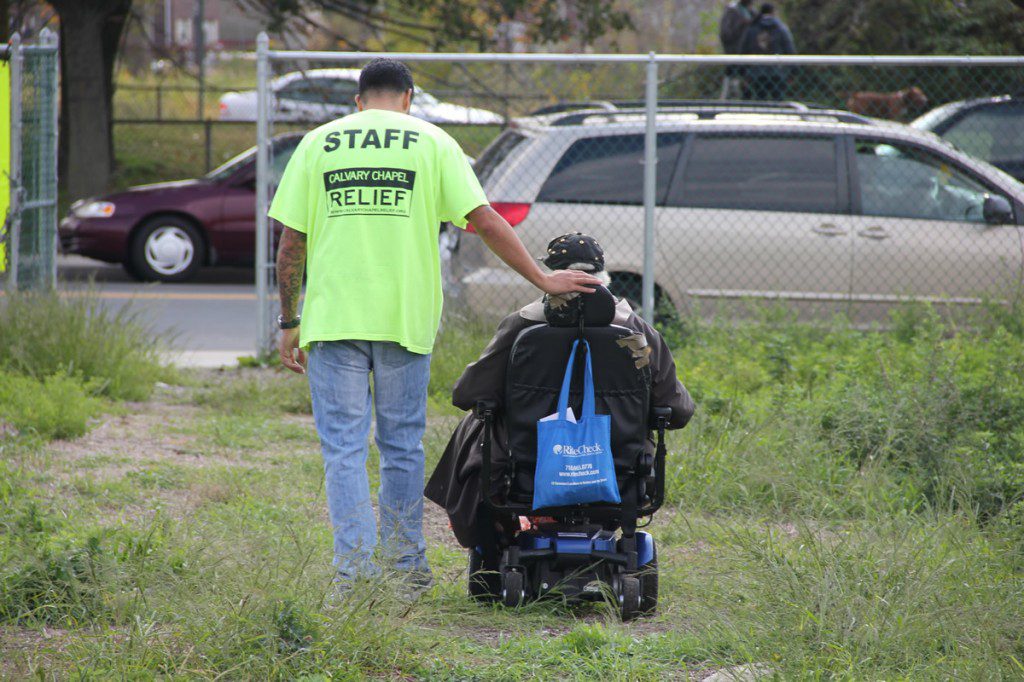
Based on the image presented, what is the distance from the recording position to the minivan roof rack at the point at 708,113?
8.32 m

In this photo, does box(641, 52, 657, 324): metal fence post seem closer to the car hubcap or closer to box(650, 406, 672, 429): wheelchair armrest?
box(650, 406, 672, 429): wheelchair armrest

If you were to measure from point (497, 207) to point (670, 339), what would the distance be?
1442 mm

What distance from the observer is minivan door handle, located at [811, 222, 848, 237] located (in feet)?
26.7

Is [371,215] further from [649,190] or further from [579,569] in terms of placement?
[649,190]

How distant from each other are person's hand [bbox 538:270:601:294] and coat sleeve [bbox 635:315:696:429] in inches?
11.1

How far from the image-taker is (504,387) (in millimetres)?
4023

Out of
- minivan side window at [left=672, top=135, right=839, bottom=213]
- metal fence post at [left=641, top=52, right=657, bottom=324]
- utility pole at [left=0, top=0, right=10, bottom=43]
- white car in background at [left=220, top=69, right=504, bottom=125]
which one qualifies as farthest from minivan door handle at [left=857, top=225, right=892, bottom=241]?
utility pole at [left=0, top=0, right=10, bottom=43]

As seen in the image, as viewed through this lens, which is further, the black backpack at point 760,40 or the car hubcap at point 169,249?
the car hubcap at point 169,249

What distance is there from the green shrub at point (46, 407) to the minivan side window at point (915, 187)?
17.1 feet

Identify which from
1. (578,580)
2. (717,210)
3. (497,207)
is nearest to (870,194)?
(717,210)

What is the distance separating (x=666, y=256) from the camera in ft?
26.7

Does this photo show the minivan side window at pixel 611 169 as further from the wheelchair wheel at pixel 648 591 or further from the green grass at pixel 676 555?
the wheelchair wheel at pixel 648 591

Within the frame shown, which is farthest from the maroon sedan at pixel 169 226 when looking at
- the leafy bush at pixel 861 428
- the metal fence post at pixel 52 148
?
the leafy bush at pixel 861 428

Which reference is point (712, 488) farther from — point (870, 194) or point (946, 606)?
point (870, 194)
